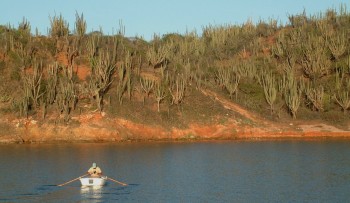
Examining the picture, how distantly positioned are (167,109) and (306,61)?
17164 mm

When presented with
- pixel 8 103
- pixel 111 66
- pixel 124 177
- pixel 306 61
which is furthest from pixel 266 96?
pixel 124 177

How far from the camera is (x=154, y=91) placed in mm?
46500

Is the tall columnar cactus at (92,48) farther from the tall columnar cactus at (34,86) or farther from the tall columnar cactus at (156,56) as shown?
the tall columnar cactus at (34,86)

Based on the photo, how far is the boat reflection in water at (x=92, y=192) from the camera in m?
20.1

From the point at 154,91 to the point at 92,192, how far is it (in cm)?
2555

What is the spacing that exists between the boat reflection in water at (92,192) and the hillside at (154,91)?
63.5 ft

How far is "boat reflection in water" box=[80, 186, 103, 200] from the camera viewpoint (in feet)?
66.1

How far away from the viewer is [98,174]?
74.7 feet

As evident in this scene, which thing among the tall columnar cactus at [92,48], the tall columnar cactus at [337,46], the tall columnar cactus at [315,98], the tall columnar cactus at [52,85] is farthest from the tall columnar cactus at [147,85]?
the tall columnar cactus at [337,46]

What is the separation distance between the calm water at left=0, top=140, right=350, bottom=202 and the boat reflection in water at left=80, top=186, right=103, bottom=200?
0.04 m

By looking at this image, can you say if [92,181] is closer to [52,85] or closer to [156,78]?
[52,85]

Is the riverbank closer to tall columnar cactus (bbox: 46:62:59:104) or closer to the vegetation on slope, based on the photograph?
the vegetation on slope

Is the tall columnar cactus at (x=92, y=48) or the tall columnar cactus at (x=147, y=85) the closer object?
the tall columnar cactus at (x=147, y=85)

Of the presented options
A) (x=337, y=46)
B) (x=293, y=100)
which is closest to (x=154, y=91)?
(x=293, y=100)
